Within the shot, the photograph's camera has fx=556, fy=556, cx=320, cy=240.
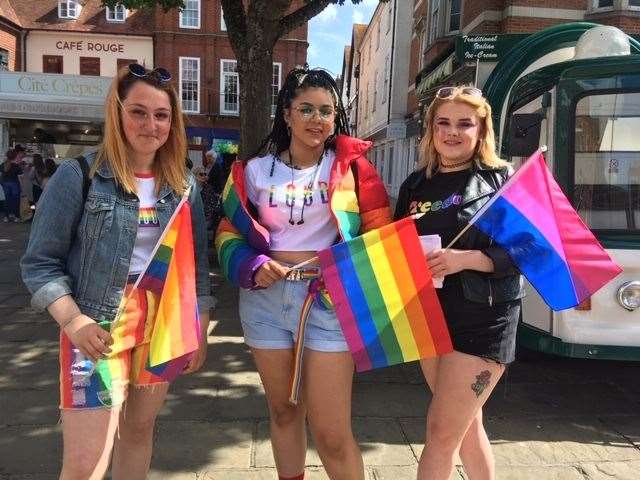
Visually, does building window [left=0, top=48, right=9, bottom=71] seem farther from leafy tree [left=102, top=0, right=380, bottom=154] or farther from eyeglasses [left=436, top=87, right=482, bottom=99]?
eyeglasses [left=436, top=87, right=482, bottom=99]

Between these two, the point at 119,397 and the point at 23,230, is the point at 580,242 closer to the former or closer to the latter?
the point at 119,397

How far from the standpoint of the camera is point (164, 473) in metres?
3.01

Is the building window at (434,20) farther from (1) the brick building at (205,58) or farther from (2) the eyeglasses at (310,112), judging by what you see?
(2) the eyeglasses at (310,112)

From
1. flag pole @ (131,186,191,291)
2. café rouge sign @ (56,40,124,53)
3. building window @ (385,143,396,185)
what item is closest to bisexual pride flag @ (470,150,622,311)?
flag pole @ (131,186,191,291)

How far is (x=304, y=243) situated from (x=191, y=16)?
104 ft

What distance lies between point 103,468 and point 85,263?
0.74 metres

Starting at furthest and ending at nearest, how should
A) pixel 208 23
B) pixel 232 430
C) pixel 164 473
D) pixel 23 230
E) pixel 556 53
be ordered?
pixel 208 23
pixel 23 230
pixel 556 53
pixel 232 430
pixel 164 473

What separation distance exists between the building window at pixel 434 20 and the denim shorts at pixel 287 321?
1678 cm

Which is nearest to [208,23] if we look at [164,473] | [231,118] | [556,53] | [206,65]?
[206,65]

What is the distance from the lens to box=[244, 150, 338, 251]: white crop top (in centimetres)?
221

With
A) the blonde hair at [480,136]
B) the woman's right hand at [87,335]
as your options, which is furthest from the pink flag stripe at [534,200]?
the woman's right hand at [87,335]

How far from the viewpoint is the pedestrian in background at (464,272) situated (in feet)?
6.91

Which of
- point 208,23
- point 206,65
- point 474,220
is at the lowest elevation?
point 474,220

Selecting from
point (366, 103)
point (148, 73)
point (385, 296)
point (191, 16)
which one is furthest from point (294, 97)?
point (366, 103)
